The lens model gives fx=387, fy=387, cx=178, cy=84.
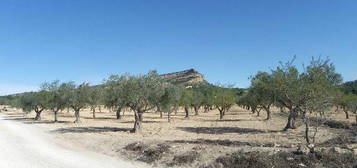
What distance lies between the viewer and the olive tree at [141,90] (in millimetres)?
37500

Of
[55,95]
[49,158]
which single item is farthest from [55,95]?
[49,158]

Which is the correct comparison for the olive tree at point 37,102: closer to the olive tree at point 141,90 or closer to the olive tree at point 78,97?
the olive tree at point 78,97

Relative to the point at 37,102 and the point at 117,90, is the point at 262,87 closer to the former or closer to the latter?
the point at 117,90

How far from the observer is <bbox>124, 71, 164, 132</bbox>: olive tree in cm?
3750

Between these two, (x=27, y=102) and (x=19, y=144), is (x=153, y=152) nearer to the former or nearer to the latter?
(x=19, y=144)

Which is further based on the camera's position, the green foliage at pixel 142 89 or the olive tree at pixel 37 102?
the olive tree at pixel 37 102

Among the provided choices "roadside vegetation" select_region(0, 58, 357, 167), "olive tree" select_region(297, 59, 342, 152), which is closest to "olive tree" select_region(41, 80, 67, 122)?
"roadside vegetation" select_region(0, 58, 357, 167)

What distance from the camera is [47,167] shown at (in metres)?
19.7

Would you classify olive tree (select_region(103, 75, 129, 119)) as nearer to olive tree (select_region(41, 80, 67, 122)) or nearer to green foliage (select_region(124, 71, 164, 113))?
green foliage (select_region(124, 71, 164, 113))

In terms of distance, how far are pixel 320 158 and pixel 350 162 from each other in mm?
1309

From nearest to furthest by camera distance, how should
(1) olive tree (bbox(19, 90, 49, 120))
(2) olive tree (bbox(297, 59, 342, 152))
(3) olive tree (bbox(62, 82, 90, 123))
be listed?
(2) olive tree (bbox(297, 59, 342, 152)), (3) olive tree (bbox(62, 82, 90, 123)), (1) olive tree (bbox(19, 90, 49, 120))

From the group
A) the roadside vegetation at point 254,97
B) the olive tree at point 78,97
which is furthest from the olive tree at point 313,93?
the olive tree at point 78,97

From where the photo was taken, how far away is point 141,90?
123ft

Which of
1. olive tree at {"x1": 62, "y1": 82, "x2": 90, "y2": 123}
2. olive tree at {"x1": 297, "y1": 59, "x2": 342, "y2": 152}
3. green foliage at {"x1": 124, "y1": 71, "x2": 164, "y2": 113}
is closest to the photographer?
olive tree at {"x1": 297, "y1": 59, "x2": 342, "y2": 152}
